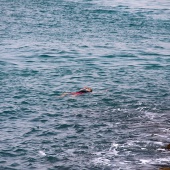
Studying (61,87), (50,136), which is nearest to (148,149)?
(50,136)

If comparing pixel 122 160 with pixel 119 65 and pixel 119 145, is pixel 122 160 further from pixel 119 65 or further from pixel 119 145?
pixel 119 65

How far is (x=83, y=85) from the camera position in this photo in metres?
41.3

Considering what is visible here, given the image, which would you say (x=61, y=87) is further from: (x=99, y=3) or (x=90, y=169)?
(x=99, y=3)

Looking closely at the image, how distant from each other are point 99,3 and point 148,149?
197ft

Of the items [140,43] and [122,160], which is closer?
[122,160]

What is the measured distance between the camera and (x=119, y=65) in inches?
1911

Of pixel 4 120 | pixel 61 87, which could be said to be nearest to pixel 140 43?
pixel 61 87

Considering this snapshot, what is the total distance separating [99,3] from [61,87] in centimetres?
4691

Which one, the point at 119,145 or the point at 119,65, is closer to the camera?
the point at 119,145

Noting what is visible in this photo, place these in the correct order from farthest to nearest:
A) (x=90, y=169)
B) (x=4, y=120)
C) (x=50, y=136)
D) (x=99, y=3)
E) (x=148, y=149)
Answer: (x=99, y=3) → (x=4, y=120) → (x=50, y=136) → (x=148, y=149) → (x=90, y=169)

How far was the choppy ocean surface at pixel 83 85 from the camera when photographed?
27.5m

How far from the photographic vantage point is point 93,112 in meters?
34.3

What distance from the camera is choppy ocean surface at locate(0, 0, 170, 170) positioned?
90.2ft

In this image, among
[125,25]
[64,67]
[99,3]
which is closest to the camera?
[64,67]
